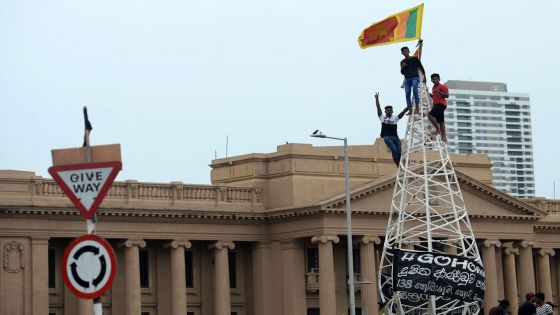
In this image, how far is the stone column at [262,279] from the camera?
82.4 metres

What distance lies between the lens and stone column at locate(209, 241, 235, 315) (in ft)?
261

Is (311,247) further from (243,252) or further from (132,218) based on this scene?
(132,218)

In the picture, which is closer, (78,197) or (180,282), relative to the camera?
(78,197)

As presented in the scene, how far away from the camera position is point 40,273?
73.1 meters

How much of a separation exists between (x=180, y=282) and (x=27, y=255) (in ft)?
29.5

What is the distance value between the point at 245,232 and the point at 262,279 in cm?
270

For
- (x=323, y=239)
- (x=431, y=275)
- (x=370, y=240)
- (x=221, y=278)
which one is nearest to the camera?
(x=431, y=275)

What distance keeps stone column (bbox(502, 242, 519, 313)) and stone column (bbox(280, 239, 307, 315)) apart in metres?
14.3

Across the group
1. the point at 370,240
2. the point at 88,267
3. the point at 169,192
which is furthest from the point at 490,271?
the point at 88,267

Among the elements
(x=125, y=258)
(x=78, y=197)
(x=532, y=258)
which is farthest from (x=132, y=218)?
(x=78, y=197)

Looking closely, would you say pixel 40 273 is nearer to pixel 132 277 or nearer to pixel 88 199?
pixel 132 277

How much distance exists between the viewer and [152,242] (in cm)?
8012

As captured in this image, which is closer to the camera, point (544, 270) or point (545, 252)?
point (544, 270)

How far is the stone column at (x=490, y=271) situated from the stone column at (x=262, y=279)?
12.7 meters
